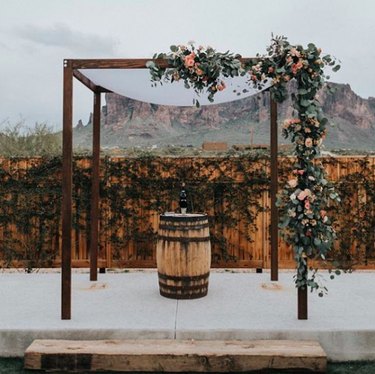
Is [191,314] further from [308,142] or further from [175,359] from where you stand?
[308,142]

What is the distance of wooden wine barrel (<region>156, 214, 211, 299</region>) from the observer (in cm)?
425

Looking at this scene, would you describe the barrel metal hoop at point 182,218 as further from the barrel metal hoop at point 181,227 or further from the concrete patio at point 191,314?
the concrete patio at point 191,314

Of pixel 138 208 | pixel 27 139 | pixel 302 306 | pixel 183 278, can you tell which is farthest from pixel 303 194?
pixel 27 139

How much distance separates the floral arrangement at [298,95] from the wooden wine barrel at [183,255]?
0.98 metres

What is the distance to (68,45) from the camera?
277 ft

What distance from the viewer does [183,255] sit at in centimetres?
424

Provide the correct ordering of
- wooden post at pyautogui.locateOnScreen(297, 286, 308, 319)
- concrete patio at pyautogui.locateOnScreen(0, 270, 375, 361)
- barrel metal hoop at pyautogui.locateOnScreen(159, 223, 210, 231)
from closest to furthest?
concrete patio at pyautogui.locateOnScreen(0, 270, 375, 361)
wooden post at pyautogui.locateOnScreen(297, 286, 308, 319)
barrel metal hoop at pyautogui.locateOnScreen(159, 223, 210, 231)

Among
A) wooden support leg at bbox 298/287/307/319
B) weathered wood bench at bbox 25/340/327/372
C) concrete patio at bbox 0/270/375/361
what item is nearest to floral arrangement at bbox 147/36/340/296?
wooden support leg at bbox 298/287/307/319

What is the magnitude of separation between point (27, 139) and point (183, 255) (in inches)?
401

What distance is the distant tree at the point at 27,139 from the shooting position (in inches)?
505

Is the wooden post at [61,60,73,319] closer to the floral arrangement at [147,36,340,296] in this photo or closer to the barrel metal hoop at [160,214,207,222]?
the floral arrangement at [147,36,340,296]

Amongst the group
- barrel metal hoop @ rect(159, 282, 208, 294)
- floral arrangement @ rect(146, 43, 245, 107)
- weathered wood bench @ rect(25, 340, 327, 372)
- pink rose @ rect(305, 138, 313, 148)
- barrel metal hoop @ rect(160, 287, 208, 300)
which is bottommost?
weathered wood bench @ rect(25, 340, 327, 372)

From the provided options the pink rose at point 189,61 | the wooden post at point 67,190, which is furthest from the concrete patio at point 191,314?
the pink rose at point 189,61

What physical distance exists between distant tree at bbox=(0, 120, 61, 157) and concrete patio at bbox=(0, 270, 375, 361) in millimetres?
8434
